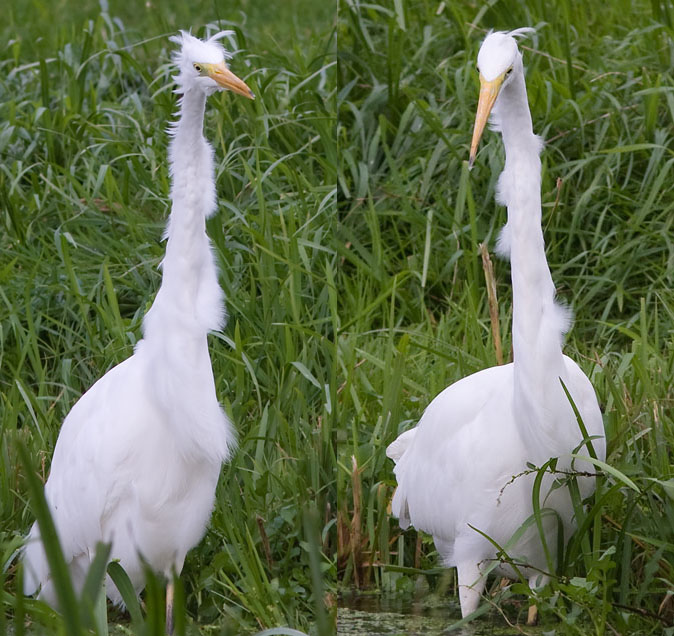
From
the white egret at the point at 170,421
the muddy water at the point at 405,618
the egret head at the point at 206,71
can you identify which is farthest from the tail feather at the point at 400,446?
the egret head at the point at 206,71

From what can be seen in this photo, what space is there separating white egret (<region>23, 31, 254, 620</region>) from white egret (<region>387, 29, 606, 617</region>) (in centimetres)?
60

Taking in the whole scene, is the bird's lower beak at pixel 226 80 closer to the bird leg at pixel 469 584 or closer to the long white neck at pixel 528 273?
the long white neck at pixel 528 273

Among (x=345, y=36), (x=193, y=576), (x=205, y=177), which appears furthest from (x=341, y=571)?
(x=345, y=36)

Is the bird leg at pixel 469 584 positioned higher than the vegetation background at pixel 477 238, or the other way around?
the vegetation background at pixel 477 238

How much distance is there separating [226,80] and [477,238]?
217 centimetres

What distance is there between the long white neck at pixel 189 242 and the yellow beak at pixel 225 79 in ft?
0.31

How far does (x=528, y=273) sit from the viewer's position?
2682 mm

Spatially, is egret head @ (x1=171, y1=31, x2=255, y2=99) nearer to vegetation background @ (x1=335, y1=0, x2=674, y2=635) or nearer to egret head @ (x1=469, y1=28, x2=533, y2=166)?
egret head @ (x1=469, y1=28, x2=533, y2=166)

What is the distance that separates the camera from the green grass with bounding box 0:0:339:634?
325 centimetres

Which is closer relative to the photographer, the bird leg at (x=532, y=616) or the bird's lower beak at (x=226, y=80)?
the bird's lower beak at (x=226, y=80)

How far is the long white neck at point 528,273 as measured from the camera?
Answer: 267cm

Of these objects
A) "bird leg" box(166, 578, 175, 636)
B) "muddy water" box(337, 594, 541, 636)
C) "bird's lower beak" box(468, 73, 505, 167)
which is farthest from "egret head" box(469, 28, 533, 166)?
"bird leg" box(166, 578, 175, 636)

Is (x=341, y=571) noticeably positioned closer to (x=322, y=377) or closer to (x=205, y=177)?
(x=322, y=377)

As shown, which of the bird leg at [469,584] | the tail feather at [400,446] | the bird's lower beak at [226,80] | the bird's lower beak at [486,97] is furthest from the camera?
the tail feather at [400,446]
